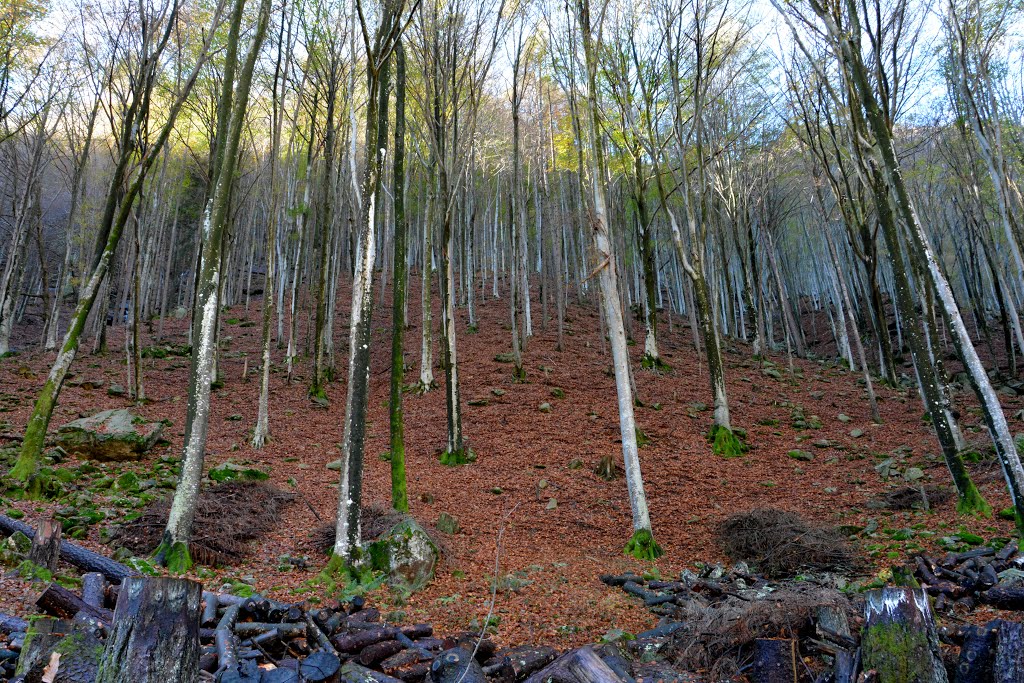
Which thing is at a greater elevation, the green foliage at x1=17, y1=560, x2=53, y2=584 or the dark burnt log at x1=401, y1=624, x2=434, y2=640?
the green foliage at x1=17, y1=560, x2=53, y2=584

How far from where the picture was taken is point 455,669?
3385 mm

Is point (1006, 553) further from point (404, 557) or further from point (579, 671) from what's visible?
point (404, 557)

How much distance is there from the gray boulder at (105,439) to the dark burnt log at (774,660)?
9528 millimetres

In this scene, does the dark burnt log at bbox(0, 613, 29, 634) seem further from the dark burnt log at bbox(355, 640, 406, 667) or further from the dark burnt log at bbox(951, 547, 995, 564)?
the dark burnt log at bbox(951, 547, 995, 564)

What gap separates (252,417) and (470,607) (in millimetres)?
9925

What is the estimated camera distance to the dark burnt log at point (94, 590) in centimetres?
376

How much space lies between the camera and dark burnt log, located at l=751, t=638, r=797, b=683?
10.7 ft

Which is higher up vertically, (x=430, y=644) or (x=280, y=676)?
(x=280, y=676)

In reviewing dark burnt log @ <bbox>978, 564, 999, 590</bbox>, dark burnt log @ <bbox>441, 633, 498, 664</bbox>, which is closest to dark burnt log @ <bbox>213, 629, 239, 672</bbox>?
dark burnt log @ <bbox>441, 633, 498, 664</bbox>

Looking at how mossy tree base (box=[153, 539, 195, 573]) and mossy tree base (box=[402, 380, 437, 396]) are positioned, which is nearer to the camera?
mossy tree base (box=[153, 539, 195, 573])

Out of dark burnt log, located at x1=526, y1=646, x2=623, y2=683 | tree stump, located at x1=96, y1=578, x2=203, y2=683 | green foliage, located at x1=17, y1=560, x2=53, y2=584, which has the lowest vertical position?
dark burnt log, located at x1=526, y1=646, x2=623, y2=683

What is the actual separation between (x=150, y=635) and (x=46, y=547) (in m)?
3.02

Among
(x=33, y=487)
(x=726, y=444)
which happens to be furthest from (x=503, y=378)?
(x=33, y=487)

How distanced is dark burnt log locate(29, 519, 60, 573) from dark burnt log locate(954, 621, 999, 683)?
634cm
